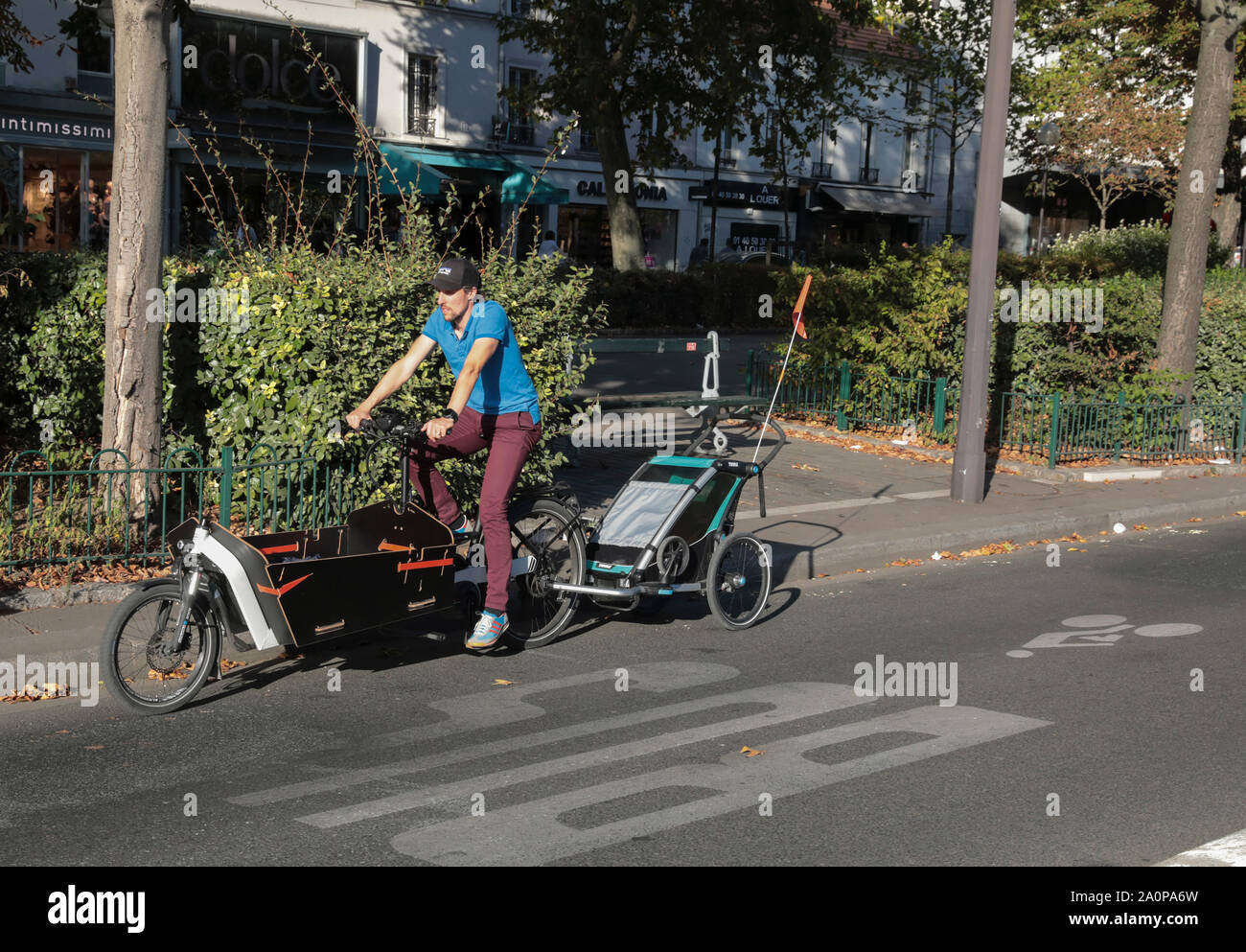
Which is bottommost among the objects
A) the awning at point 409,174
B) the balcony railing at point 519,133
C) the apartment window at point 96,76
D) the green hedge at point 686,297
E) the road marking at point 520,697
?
the road marking at point 520,697

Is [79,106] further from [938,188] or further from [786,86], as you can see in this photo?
[938,188]

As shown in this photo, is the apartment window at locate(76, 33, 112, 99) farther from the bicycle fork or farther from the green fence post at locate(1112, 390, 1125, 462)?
the bicycle fork

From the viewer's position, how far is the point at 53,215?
3033 centimetres

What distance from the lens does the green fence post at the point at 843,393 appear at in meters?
16.4

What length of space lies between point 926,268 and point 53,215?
870 inches

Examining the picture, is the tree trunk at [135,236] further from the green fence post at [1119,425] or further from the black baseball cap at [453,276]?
the green fence post at [1119,425]

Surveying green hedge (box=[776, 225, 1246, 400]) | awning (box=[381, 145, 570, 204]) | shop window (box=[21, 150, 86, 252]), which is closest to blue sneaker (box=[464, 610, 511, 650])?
green hedge (box=[776, 225, 1246, 400])

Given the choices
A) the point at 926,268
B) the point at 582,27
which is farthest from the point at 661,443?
the point at 582,27

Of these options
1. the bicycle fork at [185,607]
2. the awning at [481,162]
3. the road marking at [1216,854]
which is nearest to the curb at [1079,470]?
the road marking at [1216,854]

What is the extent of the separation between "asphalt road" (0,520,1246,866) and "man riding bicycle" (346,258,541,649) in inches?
24.2

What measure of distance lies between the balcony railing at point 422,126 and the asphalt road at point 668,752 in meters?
31.3
